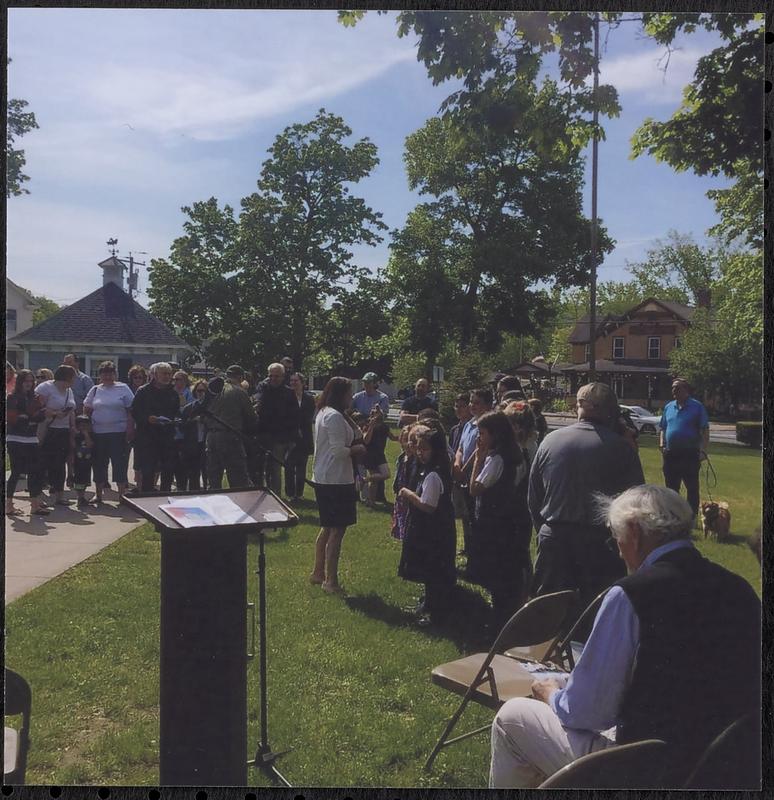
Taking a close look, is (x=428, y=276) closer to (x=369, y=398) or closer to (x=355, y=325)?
(x=355, y=325)

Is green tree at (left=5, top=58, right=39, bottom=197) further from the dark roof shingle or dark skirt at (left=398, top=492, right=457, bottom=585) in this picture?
dark skirt at (left=398, top=492, right=457, bottom=585)

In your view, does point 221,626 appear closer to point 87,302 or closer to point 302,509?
point 302,509

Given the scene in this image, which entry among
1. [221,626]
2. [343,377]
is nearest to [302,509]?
[343,377]

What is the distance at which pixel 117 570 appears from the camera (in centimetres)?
409

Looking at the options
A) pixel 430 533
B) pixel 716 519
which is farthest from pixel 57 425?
pixel 716 519

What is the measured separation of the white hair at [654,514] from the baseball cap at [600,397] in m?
0.87

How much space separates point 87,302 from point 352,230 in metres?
0.98

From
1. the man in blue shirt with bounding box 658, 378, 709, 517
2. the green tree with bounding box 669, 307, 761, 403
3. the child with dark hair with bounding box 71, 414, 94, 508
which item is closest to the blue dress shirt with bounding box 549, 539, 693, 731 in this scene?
the man in blue shirt with bounding box 658, 378, 709, 517

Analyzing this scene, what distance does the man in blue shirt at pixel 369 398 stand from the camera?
3.40m

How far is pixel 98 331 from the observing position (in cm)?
276

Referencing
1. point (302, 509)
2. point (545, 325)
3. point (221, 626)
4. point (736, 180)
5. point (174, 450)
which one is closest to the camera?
point (221, 626)

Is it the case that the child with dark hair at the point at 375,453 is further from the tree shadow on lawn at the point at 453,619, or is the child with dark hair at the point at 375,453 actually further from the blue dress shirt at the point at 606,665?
A: the blue dress shirt at the point at 606,665

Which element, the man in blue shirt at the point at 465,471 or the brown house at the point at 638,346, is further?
the man in blue shirt at the point at 465,471

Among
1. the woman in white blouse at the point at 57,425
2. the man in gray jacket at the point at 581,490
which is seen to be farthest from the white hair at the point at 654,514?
the woman in white blouse at the point at 57,425
